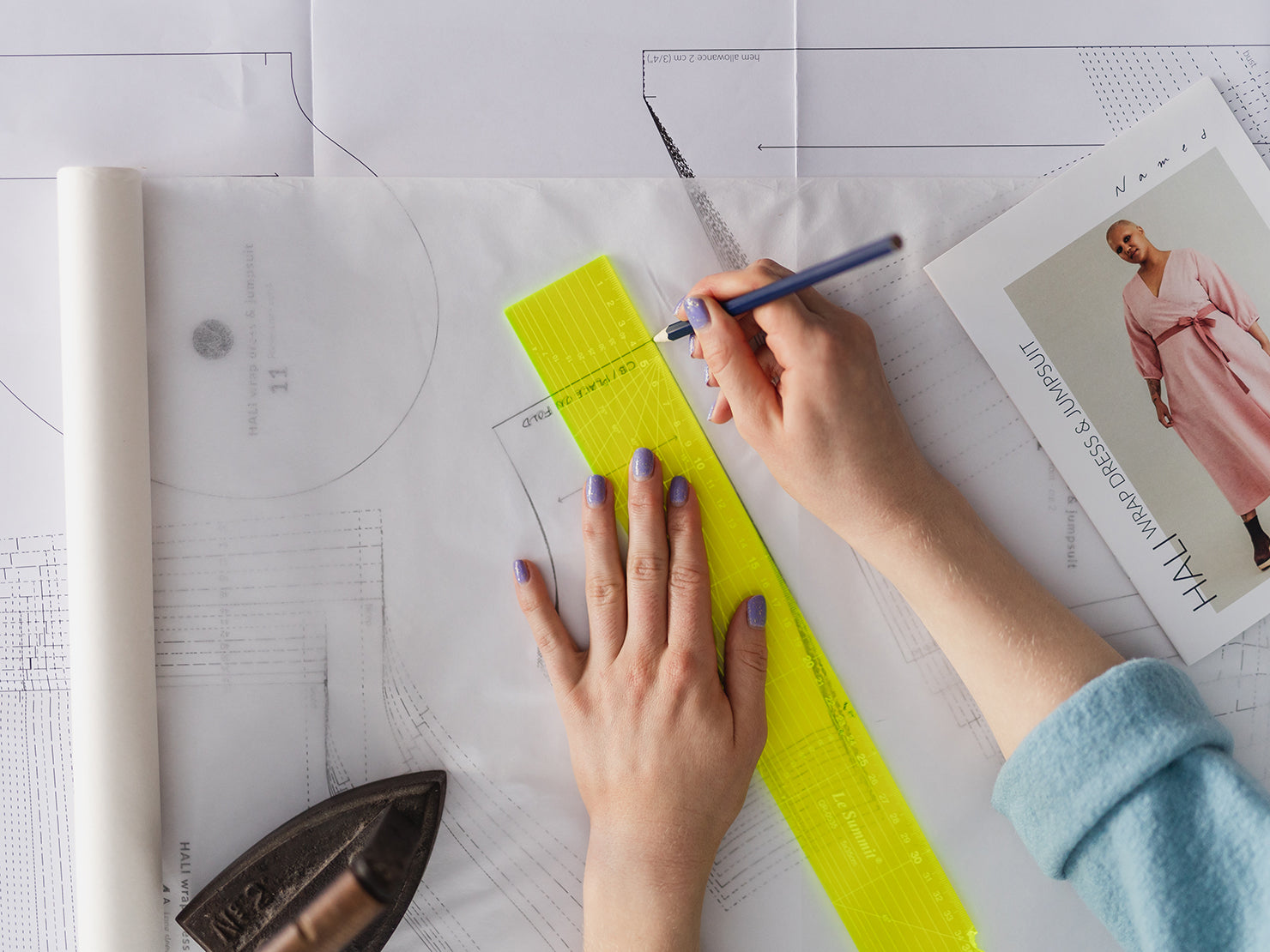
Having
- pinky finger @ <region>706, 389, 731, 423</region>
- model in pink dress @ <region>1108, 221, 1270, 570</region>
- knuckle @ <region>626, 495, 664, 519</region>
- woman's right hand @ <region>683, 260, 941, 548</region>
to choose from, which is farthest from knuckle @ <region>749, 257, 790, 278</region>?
model in pink dress @ <region>1108, 221, 1270, 570</region>

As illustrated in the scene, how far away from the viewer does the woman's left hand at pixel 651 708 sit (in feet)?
2.22

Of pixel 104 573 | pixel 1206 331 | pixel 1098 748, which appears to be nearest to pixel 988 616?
pixel 1098 748

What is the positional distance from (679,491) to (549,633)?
171 millimetres

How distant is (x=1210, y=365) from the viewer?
0.73 meters

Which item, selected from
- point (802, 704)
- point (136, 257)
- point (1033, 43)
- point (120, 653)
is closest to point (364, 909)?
point (120, 653)

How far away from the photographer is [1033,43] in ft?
2.41

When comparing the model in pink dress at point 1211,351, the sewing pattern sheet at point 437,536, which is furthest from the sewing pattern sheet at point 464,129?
the model in pink dress at point 1211,351

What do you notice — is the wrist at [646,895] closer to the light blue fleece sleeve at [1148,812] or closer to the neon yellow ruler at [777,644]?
the neon yellow ruler at [777,644]

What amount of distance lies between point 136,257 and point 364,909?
1.94ft

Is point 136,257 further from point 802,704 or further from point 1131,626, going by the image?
A: point 1131,626

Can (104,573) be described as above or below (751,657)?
above

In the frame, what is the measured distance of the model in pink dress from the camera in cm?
72

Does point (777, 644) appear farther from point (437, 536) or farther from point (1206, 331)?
point (1206, 331)

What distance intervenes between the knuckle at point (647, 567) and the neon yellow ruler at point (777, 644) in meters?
0.05
